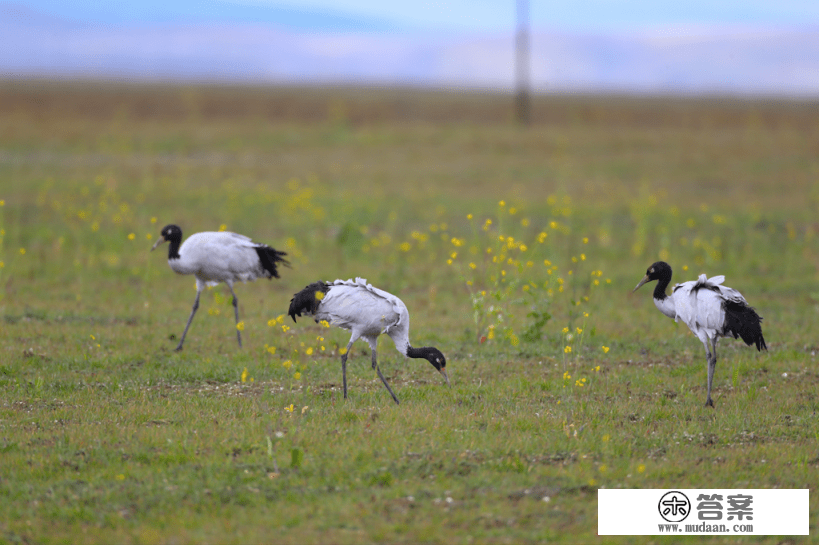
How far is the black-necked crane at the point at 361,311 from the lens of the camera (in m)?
8.72

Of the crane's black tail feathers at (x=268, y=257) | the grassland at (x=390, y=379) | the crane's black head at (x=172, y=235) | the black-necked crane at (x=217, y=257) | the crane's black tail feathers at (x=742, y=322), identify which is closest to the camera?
the grassland at (x=390, y=379)

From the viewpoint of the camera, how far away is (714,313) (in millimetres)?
8578

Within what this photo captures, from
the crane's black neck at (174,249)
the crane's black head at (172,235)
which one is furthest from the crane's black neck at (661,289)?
the crane's black head at (172,235)

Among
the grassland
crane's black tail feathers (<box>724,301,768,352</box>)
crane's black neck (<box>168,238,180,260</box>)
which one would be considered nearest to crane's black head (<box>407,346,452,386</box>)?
the grassland

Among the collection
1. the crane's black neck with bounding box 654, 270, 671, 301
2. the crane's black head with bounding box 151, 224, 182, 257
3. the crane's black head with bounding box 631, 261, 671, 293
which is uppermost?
the crane's black head with bounding box 151, 224, 182, 257

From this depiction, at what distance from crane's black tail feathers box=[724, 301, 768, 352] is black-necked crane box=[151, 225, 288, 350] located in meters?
6.21

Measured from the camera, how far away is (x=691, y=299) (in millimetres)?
8852

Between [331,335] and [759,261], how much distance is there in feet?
34.8

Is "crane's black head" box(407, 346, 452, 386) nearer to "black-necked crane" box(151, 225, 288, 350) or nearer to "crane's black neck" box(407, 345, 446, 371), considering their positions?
"crane's black neck" box(407, 345, 446, 371)

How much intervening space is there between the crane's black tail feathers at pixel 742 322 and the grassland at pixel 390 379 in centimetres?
84

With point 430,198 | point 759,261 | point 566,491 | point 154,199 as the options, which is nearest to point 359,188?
point 430,198

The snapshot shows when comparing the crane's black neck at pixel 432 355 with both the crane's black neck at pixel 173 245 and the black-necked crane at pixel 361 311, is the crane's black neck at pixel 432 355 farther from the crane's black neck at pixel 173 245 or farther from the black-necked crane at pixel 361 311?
the crane's black neck at pixel 173 245

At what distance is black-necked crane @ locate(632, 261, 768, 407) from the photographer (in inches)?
333

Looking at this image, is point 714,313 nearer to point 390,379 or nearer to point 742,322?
point 742,322
